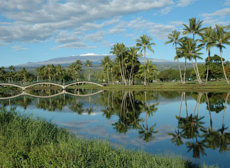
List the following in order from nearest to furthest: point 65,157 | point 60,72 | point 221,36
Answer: point 65,157 → point 221,36 → point 60,72

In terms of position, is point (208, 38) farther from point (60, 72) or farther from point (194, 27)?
point (60, 72)

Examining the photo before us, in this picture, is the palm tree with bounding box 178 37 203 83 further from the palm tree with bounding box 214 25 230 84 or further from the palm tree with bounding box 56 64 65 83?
the palm tree with bounding box 56 64 65 83

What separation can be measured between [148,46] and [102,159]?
60683 millimetres

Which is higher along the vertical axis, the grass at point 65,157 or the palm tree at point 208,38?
the palm tree at point 208,38

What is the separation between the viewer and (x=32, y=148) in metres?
8.18

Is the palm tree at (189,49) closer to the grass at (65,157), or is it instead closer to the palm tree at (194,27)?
the palm tree at (194,27)

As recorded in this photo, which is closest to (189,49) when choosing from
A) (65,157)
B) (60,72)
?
(65,157)

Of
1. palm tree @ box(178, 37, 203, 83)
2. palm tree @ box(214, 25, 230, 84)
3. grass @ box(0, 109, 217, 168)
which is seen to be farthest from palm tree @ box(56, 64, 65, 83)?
grass @ box(0, 109, 217, 168)

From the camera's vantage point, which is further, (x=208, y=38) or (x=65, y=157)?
(x=208, y=38)

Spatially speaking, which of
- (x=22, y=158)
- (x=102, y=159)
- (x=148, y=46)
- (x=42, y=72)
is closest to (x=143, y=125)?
(x=102, y=159)

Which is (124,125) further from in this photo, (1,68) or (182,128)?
(1,68)

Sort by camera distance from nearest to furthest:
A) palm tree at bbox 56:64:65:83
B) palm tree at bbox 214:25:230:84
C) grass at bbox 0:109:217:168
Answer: grass at bbox 0:109:217:168
palm tree at bbox 214:25:230:84
palm tree at bbox 56:64:65:83

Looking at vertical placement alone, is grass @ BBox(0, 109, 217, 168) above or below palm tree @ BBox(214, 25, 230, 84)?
below

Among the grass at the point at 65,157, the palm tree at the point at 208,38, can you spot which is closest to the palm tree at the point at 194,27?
the palm tree at the point at 208,38
